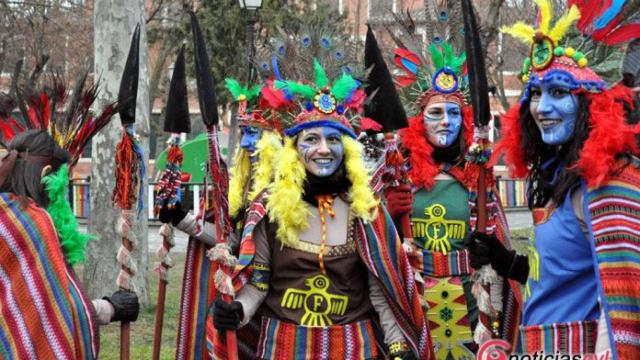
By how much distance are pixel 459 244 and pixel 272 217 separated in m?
1.60

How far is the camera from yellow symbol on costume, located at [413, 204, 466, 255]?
19.2 ft

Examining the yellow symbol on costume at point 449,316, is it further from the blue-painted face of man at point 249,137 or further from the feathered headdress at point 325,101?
the blue-painted face of man at point 249,137

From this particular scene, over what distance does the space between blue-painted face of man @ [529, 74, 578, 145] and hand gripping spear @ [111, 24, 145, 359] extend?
92.0 inches

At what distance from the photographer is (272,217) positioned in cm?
473

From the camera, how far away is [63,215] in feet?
14.2

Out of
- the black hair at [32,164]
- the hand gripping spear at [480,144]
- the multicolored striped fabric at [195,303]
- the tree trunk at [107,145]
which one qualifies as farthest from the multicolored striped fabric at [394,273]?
the tree trunk at [107,145]

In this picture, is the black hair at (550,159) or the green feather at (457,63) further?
the green feather at (457,63)

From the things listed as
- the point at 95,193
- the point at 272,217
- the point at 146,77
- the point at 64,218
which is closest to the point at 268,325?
the point at 272,217

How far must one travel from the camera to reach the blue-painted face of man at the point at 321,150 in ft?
15.5

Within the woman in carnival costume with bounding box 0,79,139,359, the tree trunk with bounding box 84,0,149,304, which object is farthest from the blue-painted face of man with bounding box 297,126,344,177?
the tree trunk with bounding box 84,0,149,304

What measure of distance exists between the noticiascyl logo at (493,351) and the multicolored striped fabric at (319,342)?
31.7 inches

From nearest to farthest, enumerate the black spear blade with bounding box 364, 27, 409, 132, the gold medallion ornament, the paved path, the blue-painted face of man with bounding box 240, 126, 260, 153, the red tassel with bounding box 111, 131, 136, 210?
the gold medallion ornament < the red tassel with bounding box 111, 131, 136, 210 < the black spear blade with bounding box 364, 27, 409, 132 < the blue-painted face of man with bounding box 240, 126, 260, 153 < the paved path

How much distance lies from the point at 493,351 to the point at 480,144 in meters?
1.03

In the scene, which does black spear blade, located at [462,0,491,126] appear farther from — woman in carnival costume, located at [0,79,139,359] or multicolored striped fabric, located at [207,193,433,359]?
woman in carnival costume, located at [0,79,139,359]
